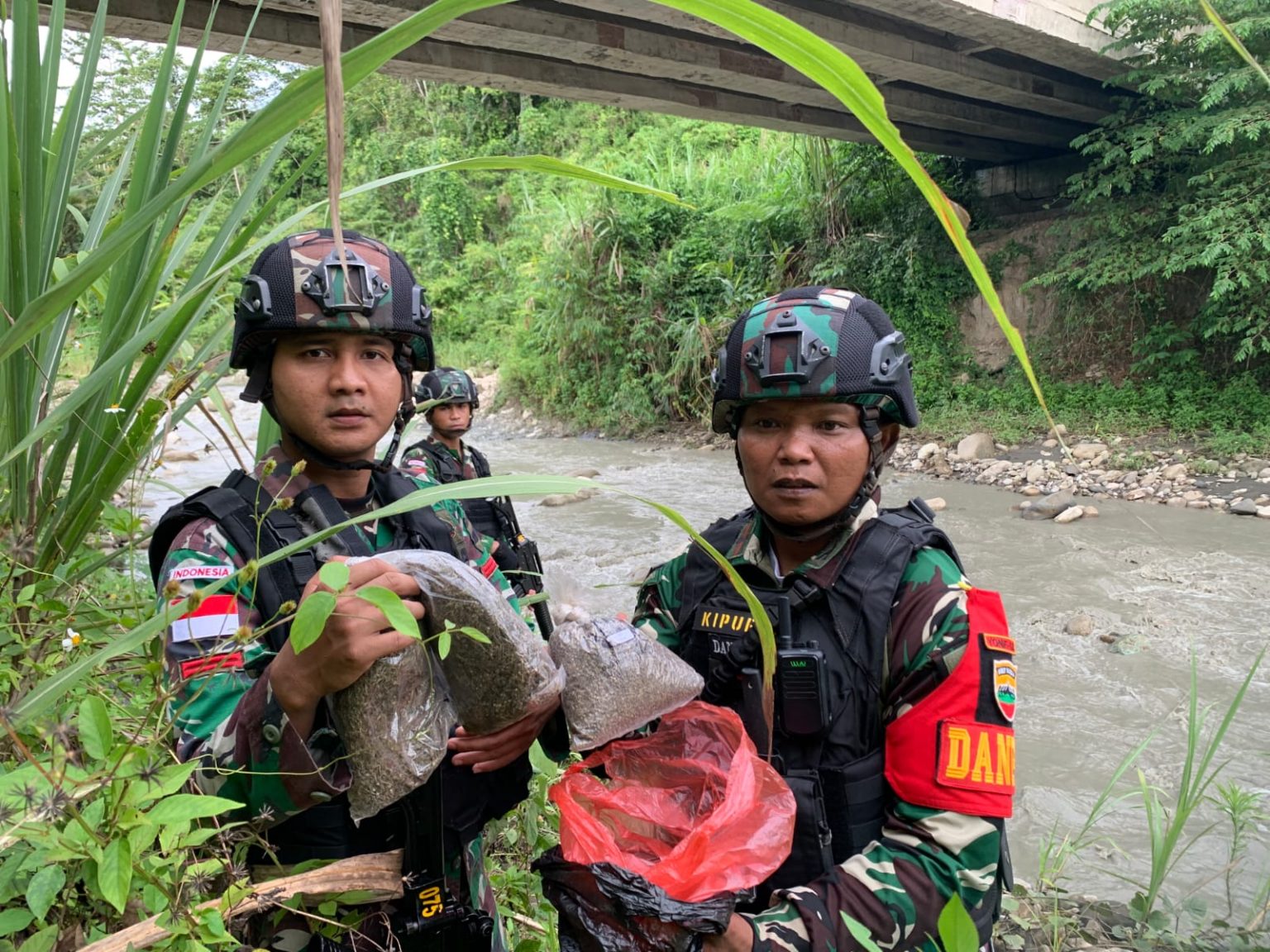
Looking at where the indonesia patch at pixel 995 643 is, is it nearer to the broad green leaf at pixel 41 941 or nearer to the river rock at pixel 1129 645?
the broad green leaf at pixel 41 941

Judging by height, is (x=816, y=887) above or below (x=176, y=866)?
below

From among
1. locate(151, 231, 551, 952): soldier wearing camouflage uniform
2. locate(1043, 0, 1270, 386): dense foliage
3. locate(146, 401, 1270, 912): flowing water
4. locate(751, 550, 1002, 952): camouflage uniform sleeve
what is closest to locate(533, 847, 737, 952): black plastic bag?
locate(751, 550, 1002, 952): camouflage uniform sleeve

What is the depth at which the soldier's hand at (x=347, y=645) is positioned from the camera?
105 centimetres

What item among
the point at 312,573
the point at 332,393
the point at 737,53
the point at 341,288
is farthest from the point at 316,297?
the point at 737,53

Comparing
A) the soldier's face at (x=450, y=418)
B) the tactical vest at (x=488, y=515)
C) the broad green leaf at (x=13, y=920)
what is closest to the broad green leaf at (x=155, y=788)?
the broad green leaf at (x=13, y=920)

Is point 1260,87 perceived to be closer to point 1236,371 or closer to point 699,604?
point 1236,371

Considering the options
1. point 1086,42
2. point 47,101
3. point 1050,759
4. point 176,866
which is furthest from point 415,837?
point 1086,42

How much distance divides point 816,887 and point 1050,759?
3.76 meters

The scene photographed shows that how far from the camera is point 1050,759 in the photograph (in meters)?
4.58

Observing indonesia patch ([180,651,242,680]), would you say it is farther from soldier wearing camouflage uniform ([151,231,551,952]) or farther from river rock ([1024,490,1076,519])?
river rock ([1024,490,1076,519])

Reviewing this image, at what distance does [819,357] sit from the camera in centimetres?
160

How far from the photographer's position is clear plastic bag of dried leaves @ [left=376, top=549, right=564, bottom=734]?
1115 millimetres

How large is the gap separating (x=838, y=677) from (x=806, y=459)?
377mm

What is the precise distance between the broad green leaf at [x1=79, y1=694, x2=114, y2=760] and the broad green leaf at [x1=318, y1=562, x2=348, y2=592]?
0.24m
